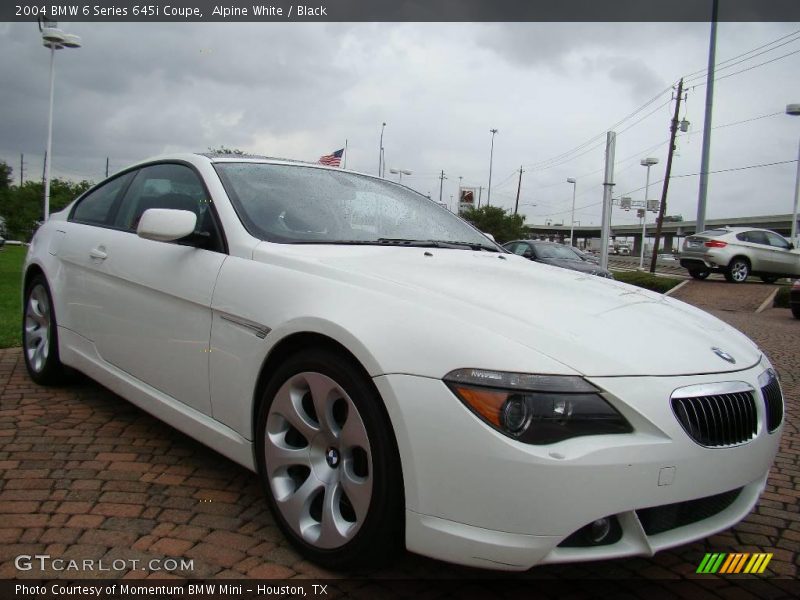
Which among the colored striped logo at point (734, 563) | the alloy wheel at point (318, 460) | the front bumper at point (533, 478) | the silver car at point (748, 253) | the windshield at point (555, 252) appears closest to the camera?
the front bumper at point (533, 478)

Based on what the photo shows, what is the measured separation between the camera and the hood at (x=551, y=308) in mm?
1916

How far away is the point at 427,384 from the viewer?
184 cm

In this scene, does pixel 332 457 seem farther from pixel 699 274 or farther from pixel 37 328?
pixel 699 274

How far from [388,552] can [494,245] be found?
Result: 1.97m

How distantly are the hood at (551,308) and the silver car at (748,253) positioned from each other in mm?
17139

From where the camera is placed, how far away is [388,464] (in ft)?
6.23

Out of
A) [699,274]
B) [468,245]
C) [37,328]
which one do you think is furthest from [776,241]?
[37,328]

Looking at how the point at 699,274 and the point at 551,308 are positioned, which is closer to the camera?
the point at 551,308

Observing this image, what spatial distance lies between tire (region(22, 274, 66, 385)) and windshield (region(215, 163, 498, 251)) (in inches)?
71.8

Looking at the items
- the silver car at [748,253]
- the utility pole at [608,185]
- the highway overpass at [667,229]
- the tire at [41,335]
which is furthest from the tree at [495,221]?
the tire at [41,335]

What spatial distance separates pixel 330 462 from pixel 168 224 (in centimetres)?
126

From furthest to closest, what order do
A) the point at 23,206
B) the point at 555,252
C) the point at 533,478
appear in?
the point at 23,206, the point at 555,252, the point at 533,478

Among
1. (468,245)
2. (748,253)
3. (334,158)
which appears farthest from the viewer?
(748,253)

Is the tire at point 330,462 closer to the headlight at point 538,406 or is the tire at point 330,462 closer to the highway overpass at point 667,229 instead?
the headlight at point 538,406
